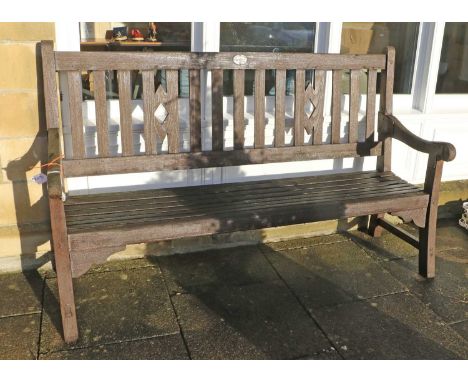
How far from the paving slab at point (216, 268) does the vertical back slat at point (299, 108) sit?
0.88m

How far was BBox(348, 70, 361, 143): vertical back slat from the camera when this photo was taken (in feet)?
11.5

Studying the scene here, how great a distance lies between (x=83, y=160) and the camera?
3021 millimetres

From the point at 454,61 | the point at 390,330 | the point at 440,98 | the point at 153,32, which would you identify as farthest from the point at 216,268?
the point at 454,61

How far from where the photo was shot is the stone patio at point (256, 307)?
2689 millimetres

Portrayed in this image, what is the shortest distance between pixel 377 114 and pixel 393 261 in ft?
3.59

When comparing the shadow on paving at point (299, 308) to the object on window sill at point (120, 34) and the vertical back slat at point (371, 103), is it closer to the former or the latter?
the vertical back slat at point (371, 103)

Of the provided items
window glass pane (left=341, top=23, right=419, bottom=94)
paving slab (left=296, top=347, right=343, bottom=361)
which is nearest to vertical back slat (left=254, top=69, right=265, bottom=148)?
window glass pane (left=341, top=23, right=419, bottom=94)

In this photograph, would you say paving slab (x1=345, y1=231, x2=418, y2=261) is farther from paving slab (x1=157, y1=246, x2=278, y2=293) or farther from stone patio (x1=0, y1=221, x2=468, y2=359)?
paving slab (x1=157, y1=246, x2=278, y2=293)

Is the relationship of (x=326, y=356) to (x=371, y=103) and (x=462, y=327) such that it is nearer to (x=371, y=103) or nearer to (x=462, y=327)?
(x=462, y=327)

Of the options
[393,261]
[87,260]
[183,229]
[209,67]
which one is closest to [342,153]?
[393,261]

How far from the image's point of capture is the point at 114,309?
9.84 feet

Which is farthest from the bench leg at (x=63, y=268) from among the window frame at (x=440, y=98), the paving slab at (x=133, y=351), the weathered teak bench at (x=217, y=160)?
the window frame at (x=440, y=98)

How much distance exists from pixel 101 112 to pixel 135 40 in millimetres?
692
